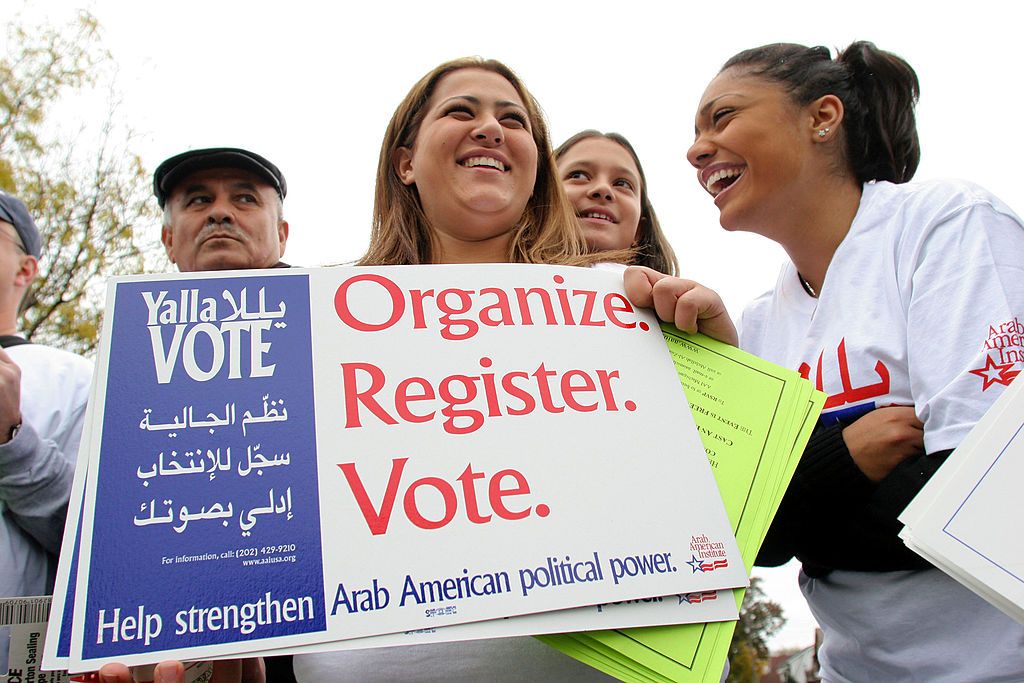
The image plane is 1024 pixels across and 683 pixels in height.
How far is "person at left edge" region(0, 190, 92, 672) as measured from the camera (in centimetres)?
191

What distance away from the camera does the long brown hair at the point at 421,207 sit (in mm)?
2055

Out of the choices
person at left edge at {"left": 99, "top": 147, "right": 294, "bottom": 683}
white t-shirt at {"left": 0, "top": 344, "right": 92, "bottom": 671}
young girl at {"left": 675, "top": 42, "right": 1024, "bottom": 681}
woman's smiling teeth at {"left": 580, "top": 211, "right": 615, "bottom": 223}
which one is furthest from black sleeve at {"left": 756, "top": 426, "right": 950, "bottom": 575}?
person at left edge at {"left": 99, "top": 147, "right": 294, "bottom": 683}

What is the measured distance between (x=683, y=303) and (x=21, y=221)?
222cm

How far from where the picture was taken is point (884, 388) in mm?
1867

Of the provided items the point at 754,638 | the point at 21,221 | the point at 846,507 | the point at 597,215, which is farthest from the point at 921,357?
the point at 754,638

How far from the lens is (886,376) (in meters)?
1.88

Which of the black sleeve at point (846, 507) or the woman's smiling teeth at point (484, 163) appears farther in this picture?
the woman's smiling teeth at point (484, 163)

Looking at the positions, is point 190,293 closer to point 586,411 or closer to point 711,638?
point 586,411

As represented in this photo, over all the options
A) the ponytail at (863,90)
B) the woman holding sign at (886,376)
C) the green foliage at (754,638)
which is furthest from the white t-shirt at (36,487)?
the green foliage at (754,638)

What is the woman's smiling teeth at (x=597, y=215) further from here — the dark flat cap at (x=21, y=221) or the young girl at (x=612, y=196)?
the dark flat cap at (x=21, y=221)

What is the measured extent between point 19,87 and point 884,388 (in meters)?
12.4

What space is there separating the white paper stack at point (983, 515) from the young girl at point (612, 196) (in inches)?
85.1

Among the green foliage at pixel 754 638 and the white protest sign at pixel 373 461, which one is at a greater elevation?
the green foliage at pixel 754 638

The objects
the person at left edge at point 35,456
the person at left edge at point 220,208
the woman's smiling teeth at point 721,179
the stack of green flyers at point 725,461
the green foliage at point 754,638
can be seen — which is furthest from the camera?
the green foliage at point 754,638
